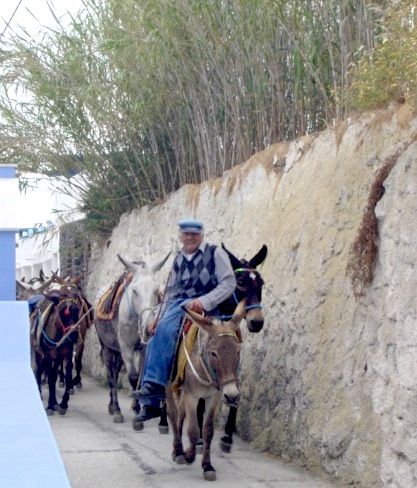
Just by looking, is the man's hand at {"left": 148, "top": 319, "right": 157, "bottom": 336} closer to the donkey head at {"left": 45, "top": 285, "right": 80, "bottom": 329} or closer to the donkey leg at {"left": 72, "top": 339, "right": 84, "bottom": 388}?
the donkey head at {"left": 45, "top": 285, "right": 80, "bottom": 329}

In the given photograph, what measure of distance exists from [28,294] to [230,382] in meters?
10.4

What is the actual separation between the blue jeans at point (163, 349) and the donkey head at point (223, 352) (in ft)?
1.86

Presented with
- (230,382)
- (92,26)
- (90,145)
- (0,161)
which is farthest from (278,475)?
(0,161)

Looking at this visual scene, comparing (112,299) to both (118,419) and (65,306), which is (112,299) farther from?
(118,419)

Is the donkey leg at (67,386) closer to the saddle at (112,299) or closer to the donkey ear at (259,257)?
the saddle at (112,299)

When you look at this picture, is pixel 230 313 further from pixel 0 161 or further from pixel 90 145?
pixel 0 161

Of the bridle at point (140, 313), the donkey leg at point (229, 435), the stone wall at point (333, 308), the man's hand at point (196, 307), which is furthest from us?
the bridle at point (140, 313)

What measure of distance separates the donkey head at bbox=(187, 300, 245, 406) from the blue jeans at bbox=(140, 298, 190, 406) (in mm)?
568

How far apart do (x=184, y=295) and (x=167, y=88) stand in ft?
19.5

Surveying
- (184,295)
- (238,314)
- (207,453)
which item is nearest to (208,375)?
(238,314)

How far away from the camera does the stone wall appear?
305 inches

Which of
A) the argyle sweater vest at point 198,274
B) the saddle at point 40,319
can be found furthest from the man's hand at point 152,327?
the saddle at point 40,319

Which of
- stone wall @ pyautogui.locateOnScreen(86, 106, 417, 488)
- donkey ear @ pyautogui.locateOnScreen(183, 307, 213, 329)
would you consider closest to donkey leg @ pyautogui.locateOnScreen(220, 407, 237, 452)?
stone wall @ pyautogui.locateOnScreen(86, 106, 417, 488)

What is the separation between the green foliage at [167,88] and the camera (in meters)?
11.6
